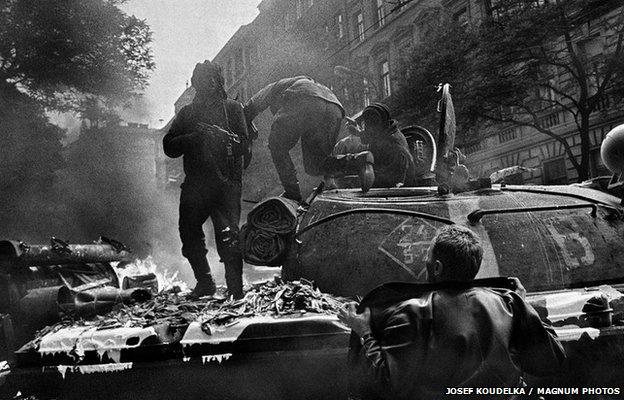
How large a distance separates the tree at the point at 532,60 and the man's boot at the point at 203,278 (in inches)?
508

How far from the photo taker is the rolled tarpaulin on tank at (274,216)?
411 cm

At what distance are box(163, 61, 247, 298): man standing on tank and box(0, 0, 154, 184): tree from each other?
17.2 m

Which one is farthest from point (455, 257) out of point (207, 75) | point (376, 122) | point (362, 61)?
point (362, 61)

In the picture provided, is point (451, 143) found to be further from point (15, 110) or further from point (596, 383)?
point (15, 110)

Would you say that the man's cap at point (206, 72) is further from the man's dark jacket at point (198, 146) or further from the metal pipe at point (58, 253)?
the metal pipe at point (58, 253)

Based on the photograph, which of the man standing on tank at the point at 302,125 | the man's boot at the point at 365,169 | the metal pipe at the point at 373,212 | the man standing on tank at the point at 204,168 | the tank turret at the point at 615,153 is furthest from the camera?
Answer: the man standing on tank at the point at 204,168

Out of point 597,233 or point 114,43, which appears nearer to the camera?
point 597,233

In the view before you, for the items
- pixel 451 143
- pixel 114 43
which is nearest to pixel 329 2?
pixel 114 43

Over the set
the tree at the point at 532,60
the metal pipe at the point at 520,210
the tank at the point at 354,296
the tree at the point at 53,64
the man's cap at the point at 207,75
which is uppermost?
the tree at the point at 53,64

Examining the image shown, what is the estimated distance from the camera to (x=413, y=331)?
212 cm

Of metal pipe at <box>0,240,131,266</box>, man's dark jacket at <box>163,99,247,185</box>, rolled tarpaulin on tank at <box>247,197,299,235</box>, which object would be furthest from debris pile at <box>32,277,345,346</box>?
metal pipe at <box>0,240,131,266</box>


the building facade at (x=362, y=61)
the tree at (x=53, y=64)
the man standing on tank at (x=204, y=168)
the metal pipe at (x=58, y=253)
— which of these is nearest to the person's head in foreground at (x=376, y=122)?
the man standing on tank at (x=204, y=168)

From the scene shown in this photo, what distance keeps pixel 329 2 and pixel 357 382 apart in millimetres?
33316

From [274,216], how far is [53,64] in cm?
2041
